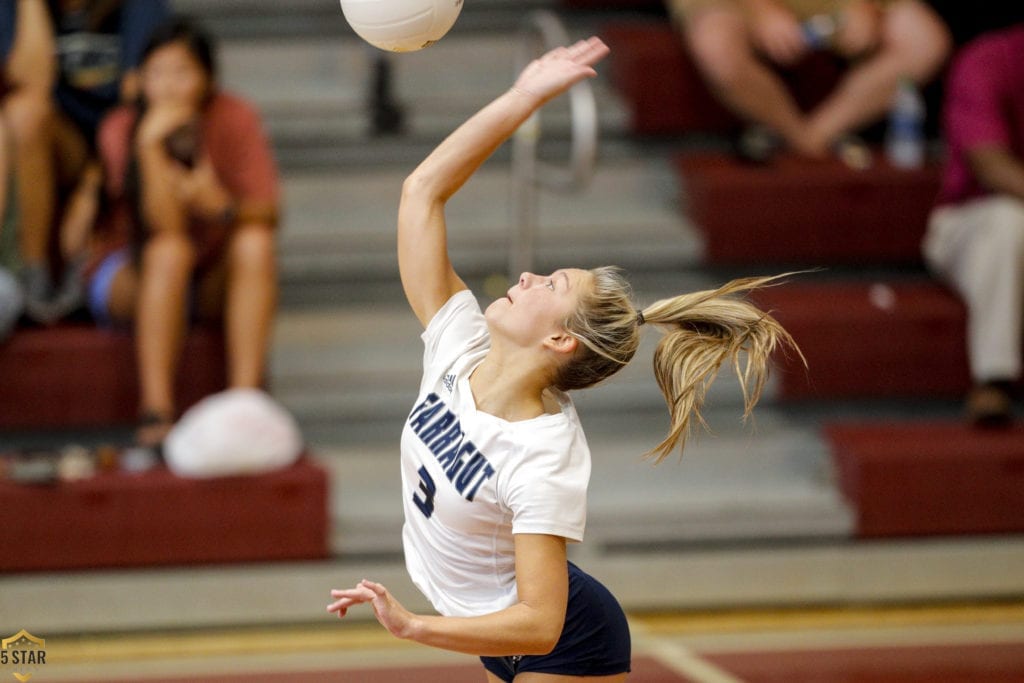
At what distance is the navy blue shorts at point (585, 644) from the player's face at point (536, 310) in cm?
42

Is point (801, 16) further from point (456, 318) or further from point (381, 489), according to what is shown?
point (456, 318)

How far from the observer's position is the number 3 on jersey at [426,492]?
2162 millimetres

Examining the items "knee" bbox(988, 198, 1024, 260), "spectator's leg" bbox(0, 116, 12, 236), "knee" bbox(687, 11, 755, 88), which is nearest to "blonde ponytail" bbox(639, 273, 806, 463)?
"knee" bbox(988, 198, 1024, 260)

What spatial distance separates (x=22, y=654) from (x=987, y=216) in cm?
310

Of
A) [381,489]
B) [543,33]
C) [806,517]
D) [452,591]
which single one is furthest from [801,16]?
[452,591]

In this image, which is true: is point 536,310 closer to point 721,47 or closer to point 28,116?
point 28,116

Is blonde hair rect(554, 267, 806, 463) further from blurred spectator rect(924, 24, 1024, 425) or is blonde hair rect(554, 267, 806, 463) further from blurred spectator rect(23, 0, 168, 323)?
blurred spectator rect(23, 0, 168, 323)

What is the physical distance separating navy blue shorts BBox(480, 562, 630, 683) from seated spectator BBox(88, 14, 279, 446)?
2.01 meters

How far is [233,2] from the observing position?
550 cm

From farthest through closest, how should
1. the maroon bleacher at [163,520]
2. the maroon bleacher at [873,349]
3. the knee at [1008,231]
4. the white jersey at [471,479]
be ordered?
the maroon bleacher at [873,349]
the knee at [1008,231]
the maroon bleacher at [163,520]
the white jersey at [471,479]

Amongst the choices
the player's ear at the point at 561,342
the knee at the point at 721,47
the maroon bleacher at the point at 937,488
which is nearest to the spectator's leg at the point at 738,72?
the knee at the point at 721,47

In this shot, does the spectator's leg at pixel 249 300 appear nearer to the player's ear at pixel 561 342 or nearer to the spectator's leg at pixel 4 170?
the spectator's leg at pixel 4 170

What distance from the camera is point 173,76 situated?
4137 millimetres

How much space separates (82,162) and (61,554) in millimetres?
1300
